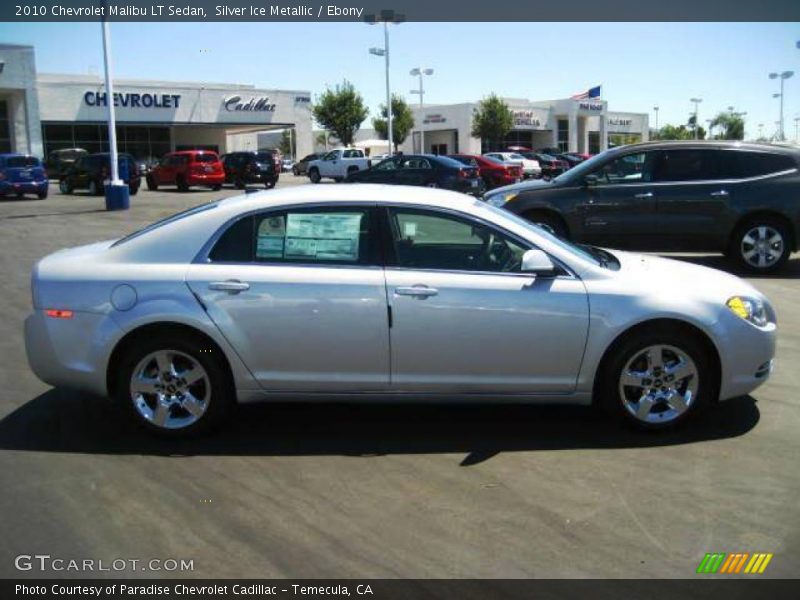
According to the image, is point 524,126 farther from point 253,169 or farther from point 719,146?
point 719,146

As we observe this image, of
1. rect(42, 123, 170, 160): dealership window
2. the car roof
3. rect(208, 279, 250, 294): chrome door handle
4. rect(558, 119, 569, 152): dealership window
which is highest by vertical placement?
rect(558, 119, 569, 152): dealership window

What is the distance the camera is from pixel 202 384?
480 centimetres

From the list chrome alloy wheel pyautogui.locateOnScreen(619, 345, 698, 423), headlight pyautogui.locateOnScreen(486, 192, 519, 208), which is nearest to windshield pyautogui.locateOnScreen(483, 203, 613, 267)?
chrome alloy wheel pyautogui.locateOnScreen(619, 345, 698, 423)

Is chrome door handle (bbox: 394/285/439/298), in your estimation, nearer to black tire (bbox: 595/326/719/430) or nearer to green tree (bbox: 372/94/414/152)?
black tire (bbox: 595/326/719/430)

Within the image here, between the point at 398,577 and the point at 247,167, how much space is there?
106ft

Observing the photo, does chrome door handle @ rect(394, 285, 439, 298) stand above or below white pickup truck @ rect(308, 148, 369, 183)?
below

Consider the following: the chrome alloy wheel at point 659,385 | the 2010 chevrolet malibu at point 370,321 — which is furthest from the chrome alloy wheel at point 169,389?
the chrome alloy wheel at point 659,385

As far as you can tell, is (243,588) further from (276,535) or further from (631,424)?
(631,424)

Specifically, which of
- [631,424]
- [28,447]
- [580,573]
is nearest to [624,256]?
[631,424]

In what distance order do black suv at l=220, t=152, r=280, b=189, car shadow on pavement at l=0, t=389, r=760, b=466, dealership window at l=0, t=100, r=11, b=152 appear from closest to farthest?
car shadow on pavement at l=0, t=389, r=760, b=466
black suv at l=220, t=152, r=280, b=189
dealership window at l=0, t=100, r=11, b=152

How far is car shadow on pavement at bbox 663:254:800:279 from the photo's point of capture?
34.6 ft

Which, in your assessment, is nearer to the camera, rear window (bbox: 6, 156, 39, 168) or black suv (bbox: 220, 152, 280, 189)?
rear window (bbox: 6, 156, 39, 168)

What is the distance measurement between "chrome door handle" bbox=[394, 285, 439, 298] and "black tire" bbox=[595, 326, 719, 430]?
113cm

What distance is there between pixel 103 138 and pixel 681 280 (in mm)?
49415
